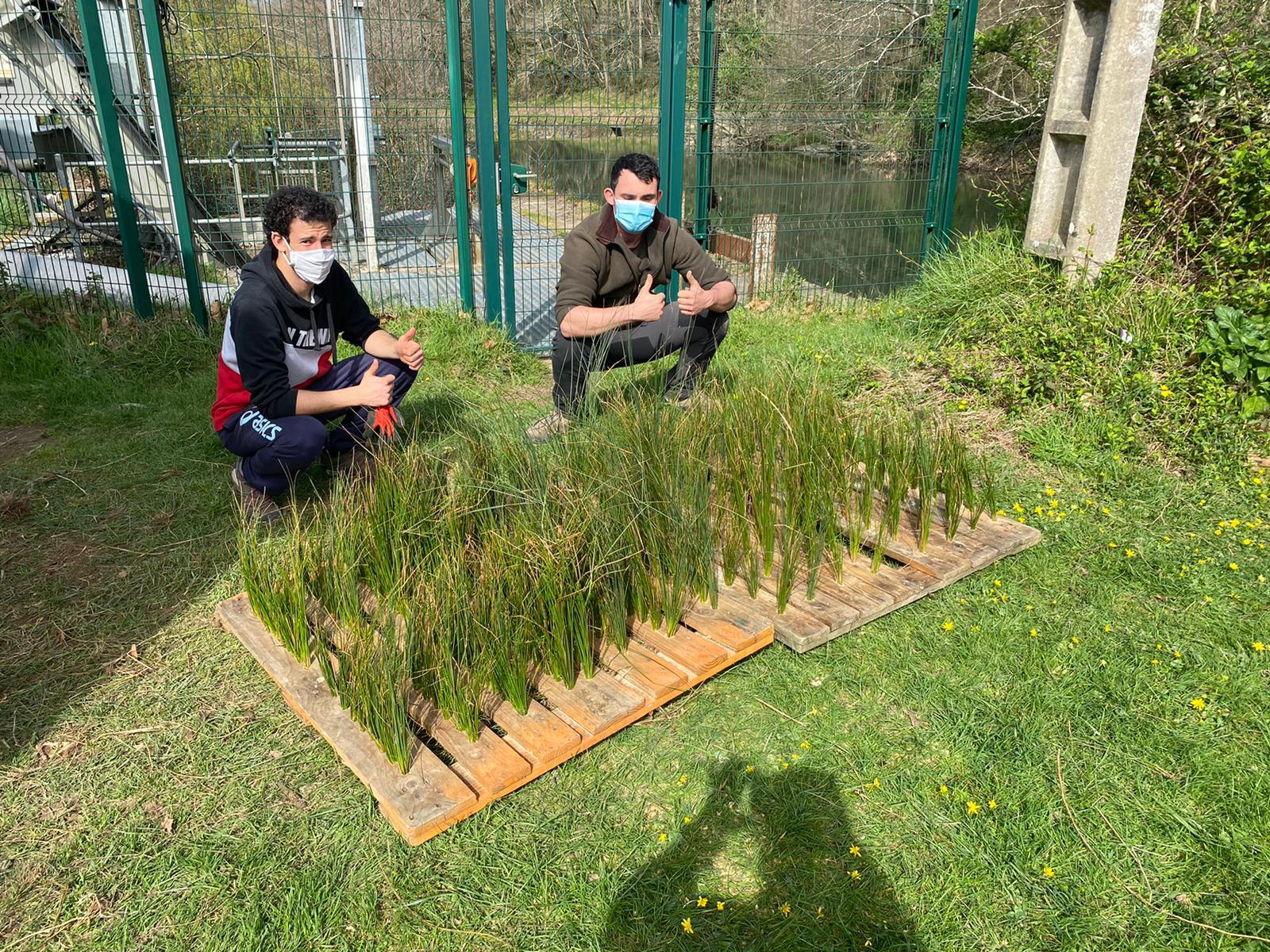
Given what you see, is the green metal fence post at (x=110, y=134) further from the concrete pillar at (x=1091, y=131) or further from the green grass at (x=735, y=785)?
the concrete pillar at (x=1091, y=131)

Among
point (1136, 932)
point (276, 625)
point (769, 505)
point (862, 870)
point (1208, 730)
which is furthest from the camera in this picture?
point (769, 505)

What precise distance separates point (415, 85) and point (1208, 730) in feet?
19.2

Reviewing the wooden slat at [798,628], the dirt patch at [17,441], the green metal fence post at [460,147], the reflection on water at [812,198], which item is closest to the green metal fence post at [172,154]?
the dirt patch at [17,441]

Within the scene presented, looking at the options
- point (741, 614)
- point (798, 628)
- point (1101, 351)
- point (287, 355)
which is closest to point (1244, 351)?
point (1101, 351)

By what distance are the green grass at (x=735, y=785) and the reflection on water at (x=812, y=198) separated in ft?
9.44

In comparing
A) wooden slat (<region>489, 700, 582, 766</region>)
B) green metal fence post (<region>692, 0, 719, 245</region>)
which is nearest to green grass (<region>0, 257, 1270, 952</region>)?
wooden slat (<region>489, 700, 582, 766</region>)

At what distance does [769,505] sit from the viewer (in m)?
3.27

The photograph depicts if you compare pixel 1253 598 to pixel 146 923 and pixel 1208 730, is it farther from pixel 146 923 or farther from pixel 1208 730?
pixel 146 923

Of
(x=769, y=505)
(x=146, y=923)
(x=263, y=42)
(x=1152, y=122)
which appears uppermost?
(x=263, y=42)

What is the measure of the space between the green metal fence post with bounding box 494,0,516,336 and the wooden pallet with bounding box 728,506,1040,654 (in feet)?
10.8

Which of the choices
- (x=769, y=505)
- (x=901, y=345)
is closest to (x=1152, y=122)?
(x=901, y=345)

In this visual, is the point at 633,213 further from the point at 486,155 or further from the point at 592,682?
the point at 592,682

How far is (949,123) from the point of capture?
7.25m

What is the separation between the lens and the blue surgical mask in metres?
4.13
